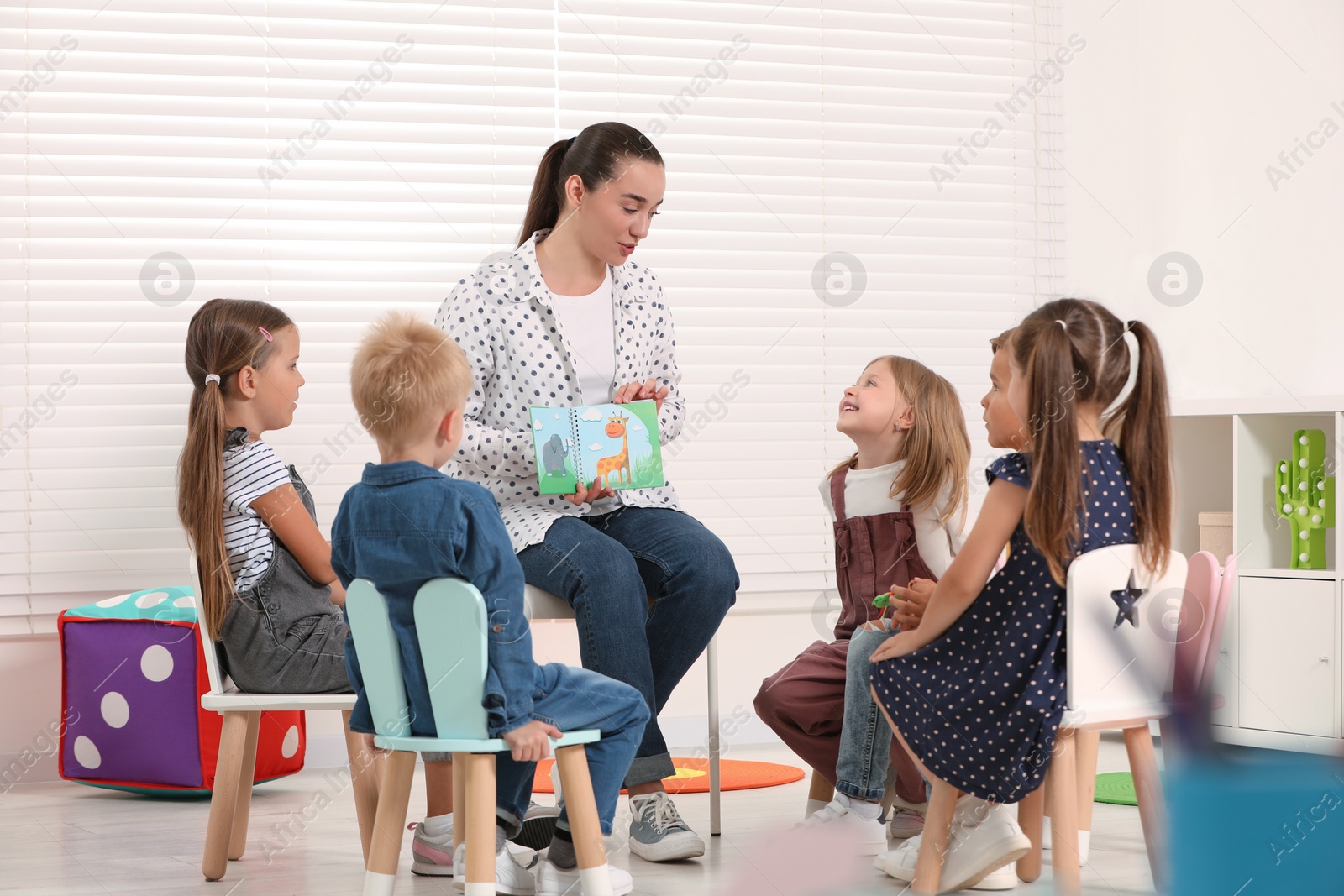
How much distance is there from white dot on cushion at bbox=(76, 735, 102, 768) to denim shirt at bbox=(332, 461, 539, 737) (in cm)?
142

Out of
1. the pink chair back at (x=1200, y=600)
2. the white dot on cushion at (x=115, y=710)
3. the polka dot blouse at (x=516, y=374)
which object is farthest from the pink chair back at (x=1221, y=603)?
the white dot on cushion at (x=115, y=710)

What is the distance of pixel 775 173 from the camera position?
3199 millimetres

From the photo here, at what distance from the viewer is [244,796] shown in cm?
202

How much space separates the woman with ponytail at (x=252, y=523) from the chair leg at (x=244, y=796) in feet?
0.40

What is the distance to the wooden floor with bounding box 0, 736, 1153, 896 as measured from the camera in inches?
70.3

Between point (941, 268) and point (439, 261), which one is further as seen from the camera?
point (941, 268)

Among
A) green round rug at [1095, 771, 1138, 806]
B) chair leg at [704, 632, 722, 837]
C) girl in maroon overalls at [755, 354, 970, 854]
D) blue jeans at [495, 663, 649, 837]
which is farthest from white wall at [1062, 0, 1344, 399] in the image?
blue jeans at [495, 663, 649, 837]

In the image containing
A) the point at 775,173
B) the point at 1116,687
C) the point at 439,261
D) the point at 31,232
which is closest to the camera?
the point at 1116,687

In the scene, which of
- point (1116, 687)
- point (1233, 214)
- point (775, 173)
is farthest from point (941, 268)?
point (1116, 687)

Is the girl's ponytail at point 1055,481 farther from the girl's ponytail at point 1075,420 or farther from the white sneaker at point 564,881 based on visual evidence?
the white sneaker at point 564,881

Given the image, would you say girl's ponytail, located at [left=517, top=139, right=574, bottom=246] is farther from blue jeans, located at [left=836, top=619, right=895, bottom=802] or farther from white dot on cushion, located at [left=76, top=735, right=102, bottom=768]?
white dot on cushion, located at [left=76, top=735, right=102, bottom=768]

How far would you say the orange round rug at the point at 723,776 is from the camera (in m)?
2.57

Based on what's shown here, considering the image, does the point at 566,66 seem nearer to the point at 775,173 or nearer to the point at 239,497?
the point at 775,173

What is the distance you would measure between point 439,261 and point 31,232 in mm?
900
